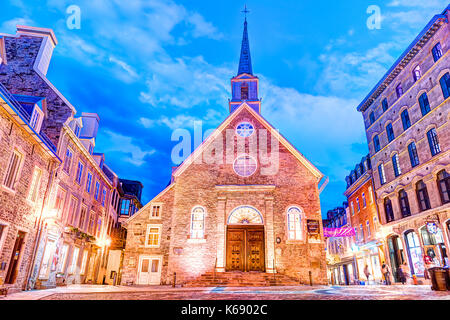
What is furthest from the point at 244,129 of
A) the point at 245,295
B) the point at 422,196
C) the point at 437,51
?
the point at 245,295

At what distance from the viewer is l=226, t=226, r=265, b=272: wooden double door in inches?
744

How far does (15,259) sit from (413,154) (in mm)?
26349

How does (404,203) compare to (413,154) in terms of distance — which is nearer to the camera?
(413,154)

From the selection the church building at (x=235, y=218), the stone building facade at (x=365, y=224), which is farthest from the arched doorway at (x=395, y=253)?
the church building at (x=235, y=218)

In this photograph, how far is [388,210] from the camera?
25328mm

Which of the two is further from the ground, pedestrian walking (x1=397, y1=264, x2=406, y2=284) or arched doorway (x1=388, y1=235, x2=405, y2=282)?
arched doorway (x1=388, y1=235, x2=405, y2=282)

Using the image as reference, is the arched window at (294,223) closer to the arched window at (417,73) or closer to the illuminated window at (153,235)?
the illuminated window at (153,235)

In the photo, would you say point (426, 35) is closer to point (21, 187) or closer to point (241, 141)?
point (241, 141)

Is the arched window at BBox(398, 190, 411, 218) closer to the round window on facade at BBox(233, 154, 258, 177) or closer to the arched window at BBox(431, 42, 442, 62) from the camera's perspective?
the arched window at BBox(431, 42, 442, 62)

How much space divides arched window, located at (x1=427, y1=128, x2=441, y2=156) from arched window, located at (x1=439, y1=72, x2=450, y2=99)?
2.44 meters

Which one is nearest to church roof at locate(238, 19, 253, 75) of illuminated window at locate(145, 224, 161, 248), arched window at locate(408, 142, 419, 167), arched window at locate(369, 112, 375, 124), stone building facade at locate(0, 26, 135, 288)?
arched window at locate(369, 112, 375, 124)

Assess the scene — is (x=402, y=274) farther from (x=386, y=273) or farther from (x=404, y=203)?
(x=404, y=203)

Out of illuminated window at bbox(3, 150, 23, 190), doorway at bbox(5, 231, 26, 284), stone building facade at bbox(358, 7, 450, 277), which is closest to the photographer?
illuminated window at bbox(3, 150, 23, 190)
